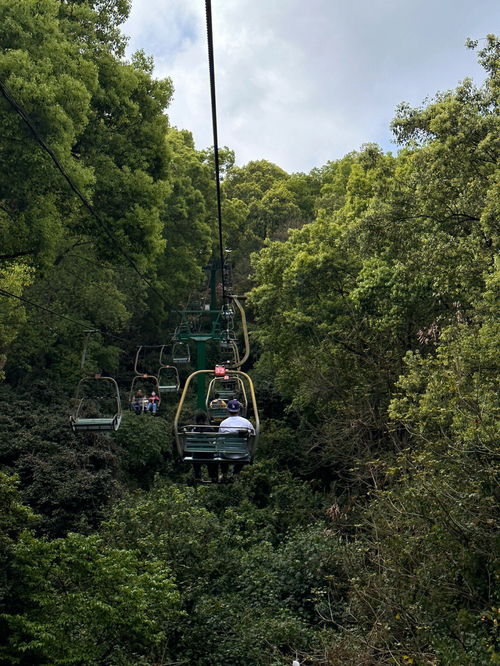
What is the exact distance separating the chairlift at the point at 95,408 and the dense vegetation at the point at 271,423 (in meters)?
1.01

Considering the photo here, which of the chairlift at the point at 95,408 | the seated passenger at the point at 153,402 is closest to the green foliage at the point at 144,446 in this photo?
the seated passenger at the point at 153,402

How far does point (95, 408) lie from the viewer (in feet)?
72.9

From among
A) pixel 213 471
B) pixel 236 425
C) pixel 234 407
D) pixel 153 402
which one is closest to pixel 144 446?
Result: pixel 153 402

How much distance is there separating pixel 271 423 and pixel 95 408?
6801 millimetres

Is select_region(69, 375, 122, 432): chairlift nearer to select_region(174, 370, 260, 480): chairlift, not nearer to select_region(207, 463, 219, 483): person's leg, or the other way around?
select_region(207, 463, 219, 483): person's leg

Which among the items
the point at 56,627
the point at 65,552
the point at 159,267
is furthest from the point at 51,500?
the point at 159,267

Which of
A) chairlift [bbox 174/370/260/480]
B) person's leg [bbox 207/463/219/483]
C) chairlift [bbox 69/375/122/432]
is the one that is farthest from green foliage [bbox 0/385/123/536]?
chairlift [bbox 174/370/260/480]

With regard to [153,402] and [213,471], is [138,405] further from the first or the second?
[213,471]

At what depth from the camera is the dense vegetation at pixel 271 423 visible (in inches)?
429

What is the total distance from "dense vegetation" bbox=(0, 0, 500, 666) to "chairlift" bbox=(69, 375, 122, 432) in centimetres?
101

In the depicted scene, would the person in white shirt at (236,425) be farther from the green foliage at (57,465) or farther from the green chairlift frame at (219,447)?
the green foliage at (57,465)

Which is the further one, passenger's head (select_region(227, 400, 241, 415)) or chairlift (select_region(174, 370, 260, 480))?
passenger's head (select_region(227, 400, 241, 415))

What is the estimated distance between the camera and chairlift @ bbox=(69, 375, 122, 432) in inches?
533

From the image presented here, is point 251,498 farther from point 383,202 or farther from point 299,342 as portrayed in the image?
point 383,202
